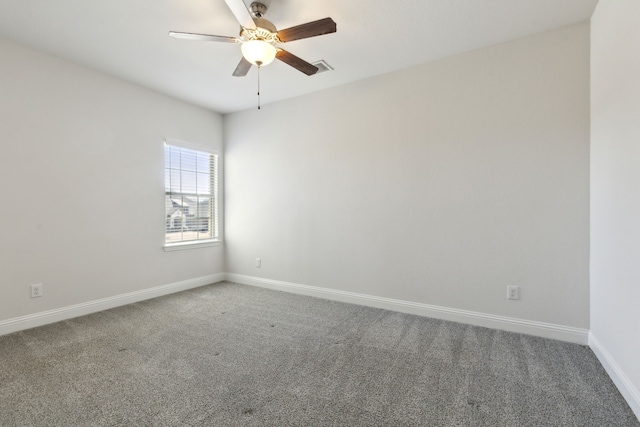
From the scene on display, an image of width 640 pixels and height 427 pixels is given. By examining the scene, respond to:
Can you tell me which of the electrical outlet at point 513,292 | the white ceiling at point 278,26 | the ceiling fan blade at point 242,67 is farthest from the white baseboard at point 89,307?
the electrical outlet at point 513,292

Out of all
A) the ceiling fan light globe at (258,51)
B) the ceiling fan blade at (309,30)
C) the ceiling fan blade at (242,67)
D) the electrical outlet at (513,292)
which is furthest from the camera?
the electrical outlet at (513,292)

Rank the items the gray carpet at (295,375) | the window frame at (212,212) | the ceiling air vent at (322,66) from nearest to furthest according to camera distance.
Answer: the gray carpet at (295,375) → the ceiling air vent at (322,66) → the window frame at (212,212)

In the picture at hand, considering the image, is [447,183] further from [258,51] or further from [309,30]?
[258,51]

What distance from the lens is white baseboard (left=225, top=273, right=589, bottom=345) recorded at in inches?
96.1

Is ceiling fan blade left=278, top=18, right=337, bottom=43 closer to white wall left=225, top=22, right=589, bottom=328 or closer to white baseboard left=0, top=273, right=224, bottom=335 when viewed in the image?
white wall left=225, top=22, right=589, bottom=328

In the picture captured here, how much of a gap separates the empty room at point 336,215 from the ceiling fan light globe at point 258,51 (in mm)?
14

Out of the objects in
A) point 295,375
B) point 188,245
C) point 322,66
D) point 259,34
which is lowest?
point 295,375

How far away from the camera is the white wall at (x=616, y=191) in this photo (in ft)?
5.40

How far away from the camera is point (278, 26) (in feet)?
7.95

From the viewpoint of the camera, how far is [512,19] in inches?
91.4

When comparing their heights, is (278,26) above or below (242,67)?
above

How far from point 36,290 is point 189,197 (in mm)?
1895

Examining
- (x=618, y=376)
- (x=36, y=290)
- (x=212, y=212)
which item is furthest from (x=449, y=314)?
(x=36, y=290)

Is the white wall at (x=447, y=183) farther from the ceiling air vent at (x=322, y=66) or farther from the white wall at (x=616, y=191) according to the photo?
the ceiling air vent at (x=322, y=66)
